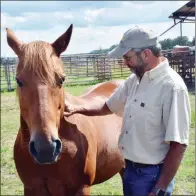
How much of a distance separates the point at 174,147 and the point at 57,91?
0.88m

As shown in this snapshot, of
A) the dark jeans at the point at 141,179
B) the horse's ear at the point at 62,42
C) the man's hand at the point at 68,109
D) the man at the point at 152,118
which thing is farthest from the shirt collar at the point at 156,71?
the man's hand at the point at 68,109

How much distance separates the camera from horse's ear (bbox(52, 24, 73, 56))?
9.75 ft

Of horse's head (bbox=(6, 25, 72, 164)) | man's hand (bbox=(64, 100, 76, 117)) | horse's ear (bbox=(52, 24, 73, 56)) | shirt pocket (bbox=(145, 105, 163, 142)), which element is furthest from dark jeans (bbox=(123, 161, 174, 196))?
horse's ear (bbox=(52, 24, 73, 56))

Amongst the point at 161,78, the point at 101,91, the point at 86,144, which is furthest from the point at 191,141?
the point at 161,78

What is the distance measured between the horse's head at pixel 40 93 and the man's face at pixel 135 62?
1.60 ft

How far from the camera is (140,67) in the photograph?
2643mm

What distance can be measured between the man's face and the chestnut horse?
19.4 inches

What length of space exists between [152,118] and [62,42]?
943 millimetres

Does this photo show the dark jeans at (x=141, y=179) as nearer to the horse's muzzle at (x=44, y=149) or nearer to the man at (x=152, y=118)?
the man at (x=152, y=118)

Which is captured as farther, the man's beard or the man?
the man's beard

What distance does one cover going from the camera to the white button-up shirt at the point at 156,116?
247 centimetres

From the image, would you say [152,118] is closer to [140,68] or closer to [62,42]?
[140,68]

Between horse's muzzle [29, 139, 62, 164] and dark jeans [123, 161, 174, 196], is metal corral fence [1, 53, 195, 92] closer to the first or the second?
dark jeans [123, 161, 174, 196]

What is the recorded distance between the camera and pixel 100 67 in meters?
11.0
